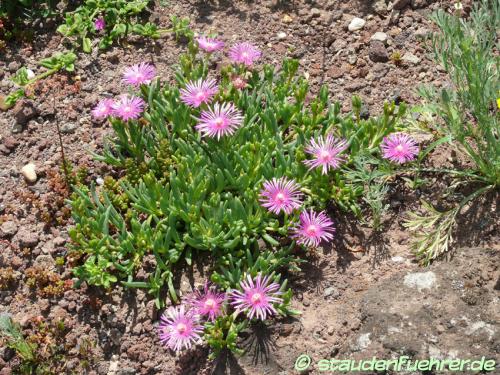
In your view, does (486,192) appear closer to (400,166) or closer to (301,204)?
(400,166)

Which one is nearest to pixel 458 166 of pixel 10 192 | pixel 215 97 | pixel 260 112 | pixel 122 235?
pixel 260 112

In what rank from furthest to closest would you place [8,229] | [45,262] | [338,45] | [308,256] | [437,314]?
[338,45] → [8,229] → [45,262] → [308,256] → [437,314]

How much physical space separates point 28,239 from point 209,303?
3.94ft

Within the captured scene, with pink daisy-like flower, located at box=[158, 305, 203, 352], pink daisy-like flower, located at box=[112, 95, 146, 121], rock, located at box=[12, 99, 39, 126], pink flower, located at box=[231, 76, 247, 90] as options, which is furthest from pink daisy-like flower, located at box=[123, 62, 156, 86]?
pink daisy-like flower, located at box=[158, 305, 203, 352]

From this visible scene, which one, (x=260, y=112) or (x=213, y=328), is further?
(x=260, y=112)

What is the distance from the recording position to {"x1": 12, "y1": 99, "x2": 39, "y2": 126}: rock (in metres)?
4.21

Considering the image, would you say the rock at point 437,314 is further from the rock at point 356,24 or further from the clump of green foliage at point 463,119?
the rock at point 356,24

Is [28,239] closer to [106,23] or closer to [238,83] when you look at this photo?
[238,83]

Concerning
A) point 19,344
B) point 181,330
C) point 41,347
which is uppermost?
point 181,330

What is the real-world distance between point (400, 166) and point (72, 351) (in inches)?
81.5

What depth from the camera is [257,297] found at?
3.14 metres

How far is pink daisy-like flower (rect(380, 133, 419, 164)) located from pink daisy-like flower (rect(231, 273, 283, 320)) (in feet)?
3.23

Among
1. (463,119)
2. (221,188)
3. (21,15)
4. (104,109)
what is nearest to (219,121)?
(221,188)

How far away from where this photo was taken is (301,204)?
3.49 metres
